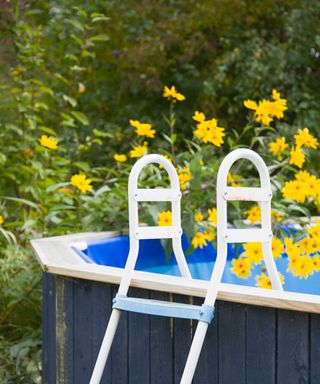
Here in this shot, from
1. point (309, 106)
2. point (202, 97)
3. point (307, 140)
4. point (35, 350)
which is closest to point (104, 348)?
point (35, 350)

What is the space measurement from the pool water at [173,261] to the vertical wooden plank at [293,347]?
1.43m

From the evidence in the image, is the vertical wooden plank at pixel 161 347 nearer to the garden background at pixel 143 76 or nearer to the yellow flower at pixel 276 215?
the yellow flower at pixel 276 215

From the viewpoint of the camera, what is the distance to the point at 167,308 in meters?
2.04

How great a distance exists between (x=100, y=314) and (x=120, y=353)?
5.4 inches

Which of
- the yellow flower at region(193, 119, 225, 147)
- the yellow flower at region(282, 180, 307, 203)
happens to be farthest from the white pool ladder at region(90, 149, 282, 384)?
the yellow flower at region(193, 119, 225, 147)

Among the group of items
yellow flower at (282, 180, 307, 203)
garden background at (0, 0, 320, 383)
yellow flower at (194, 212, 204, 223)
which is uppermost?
garden background at (0, 0, 320, 383)

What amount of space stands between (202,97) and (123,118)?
94 centimetres

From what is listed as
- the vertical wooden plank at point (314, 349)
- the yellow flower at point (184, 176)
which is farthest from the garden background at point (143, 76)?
the vertical wooden plank at point (314, 349)

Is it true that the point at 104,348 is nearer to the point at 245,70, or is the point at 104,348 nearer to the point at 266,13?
the point at 245,70

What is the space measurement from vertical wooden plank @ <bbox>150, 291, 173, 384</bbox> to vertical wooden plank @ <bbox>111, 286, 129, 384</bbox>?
12cm

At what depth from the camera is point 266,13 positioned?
769 cm

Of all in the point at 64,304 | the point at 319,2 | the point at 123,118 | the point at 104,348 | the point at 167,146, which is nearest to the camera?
the point at 104,348

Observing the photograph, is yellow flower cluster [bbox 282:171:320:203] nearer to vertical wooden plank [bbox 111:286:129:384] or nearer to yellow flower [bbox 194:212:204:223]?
yellow flower [bbox 194:212:204:223]

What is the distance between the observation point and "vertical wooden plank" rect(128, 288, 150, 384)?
2320 millimetres
